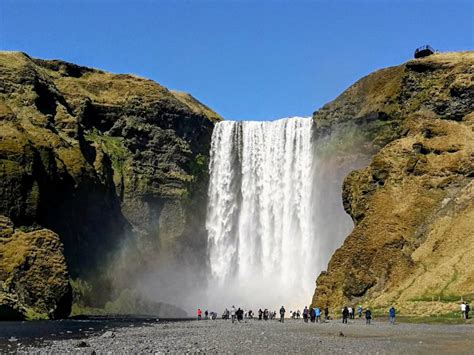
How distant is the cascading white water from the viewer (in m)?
99.7

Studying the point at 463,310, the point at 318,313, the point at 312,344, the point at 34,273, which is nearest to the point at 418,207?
the point at 318,313

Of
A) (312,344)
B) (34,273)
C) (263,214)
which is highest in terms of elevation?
(263,214)

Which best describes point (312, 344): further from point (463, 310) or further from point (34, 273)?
point (34, 273)

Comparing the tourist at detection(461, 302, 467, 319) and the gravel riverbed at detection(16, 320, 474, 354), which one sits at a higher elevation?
the tourist at detection(461, 302, 467, 319)

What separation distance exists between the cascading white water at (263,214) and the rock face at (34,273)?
31978mm

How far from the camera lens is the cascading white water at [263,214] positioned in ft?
327

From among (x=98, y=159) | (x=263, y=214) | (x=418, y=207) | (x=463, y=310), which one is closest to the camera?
(x=463, y=310)

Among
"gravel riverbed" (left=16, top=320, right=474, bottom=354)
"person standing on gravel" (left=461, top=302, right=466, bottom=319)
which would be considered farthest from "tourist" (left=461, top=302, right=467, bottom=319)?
"gravel riverbed" (left=16, top=320, right=474, bottom=354)

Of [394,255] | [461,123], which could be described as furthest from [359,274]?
[461,123]

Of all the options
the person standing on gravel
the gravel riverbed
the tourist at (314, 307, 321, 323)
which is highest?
the person standing on gravel

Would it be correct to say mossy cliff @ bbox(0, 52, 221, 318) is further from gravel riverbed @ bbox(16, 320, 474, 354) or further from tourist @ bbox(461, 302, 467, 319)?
tourist @ bbox(461, 302, 467, 319)

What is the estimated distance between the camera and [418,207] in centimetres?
6712

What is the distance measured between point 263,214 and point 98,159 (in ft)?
93.3

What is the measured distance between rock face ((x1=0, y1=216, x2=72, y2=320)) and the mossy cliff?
5.80 m
